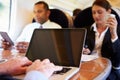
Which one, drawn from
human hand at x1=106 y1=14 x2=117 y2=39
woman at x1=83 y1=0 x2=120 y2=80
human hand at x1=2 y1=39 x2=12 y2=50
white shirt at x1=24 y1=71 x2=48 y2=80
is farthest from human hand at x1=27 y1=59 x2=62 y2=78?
human hand at x1=2 y1=39 x2=12 y2=50

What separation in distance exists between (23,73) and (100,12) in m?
1.21

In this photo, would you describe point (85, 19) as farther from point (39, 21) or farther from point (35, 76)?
point (35, 76)

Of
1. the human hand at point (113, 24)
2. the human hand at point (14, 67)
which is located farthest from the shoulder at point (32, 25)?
the human hand at point (14, 67)

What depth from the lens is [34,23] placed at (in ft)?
7.81

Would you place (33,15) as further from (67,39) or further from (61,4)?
(67,39)

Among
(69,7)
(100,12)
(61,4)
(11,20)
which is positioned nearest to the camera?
(100,12)

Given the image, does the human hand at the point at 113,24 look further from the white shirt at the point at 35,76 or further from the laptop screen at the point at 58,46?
the white shirt at the point at 35,76

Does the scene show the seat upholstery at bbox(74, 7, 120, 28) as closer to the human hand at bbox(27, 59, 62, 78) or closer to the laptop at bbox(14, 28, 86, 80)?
the laptop at bbox(14, 28, 86, 80)

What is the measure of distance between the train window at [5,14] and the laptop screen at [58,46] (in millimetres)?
1148

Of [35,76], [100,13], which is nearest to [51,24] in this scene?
[100,13]

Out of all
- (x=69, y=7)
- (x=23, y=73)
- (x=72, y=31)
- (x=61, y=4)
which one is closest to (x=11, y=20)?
(x=61, y=4)

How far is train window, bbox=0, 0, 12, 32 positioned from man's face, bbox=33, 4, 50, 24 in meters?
0.30

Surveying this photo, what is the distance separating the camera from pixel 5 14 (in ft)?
7.13

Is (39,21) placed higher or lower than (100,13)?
lower
